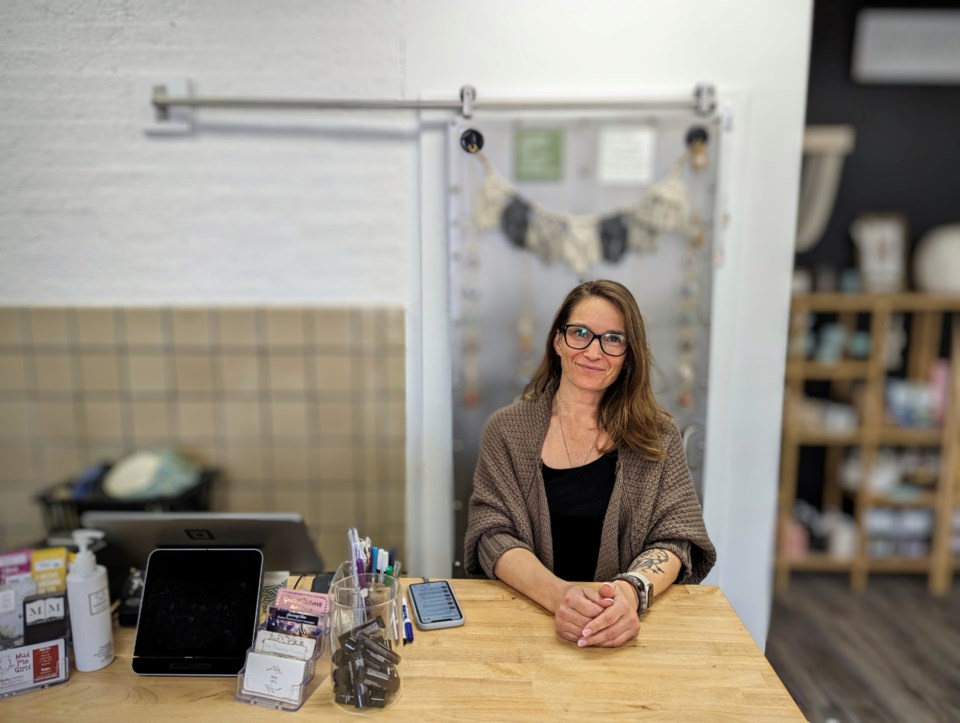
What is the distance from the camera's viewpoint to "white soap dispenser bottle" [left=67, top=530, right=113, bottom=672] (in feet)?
3.60

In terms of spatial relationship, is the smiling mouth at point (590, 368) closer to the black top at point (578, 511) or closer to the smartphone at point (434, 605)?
the black top at point (578, 511)

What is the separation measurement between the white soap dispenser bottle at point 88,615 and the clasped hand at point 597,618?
757 millimetres

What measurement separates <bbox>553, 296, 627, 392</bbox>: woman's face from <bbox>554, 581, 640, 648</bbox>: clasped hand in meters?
0.41

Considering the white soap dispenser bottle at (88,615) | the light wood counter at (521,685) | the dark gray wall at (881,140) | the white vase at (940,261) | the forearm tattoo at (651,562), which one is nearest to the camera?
the light wood counter at (521,685)

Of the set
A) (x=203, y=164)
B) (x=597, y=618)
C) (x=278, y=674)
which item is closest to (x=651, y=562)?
(x=597, y=618)

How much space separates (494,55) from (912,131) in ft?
7.80

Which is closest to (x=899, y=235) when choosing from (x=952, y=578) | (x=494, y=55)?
(x=952, y=578)

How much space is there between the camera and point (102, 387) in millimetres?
2242

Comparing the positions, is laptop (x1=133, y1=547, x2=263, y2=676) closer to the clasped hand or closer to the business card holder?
the business card holder

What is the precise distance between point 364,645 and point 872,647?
8.06 ft

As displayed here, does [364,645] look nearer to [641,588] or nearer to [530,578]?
[530,578]

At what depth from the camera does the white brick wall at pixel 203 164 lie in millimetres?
1820

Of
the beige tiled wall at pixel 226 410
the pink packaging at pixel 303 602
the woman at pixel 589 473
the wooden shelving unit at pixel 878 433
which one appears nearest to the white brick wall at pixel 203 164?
the beige tiled wall at pixel 226 410

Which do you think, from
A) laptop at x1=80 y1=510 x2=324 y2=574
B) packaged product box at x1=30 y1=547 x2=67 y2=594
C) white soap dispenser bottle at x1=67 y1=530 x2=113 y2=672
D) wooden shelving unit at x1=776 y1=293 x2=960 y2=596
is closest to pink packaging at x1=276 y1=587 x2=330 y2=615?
laptop at x1=80 y1=510 x2=324 y2=574
